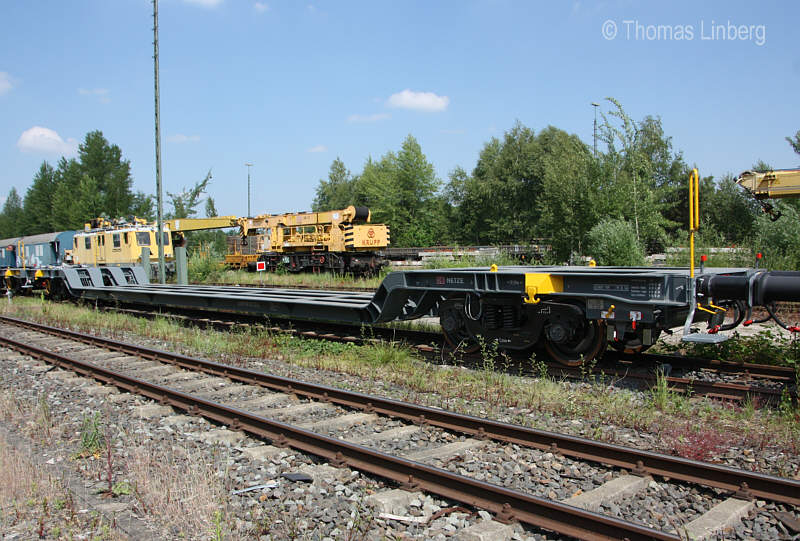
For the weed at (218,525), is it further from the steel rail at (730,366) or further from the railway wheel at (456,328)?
the steel rail at (730,366)

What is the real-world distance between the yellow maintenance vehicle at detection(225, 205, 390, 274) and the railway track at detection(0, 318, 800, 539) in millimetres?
18386

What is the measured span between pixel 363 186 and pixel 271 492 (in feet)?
201

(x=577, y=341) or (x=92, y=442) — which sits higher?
(x=577, y=341)

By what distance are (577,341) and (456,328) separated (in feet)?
6.34

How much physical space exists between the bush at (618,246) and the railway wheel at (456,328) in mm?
10098

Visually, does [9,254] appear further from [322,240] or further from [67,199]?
[67,199]

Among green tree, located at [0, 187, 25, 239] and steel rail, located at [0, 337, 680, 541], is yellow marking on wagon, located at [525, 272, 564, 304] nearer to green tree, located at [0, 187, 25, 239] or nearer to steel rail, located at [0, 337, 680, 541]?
steel rail, located at [0, 337, 680, 541]

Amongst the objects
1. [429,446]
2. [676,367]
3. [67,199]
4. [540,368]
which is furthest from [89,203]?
[429,446]

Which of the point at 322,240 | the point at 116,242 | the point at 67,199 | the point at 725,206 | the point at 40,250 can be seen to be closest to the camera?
the point at 116,242

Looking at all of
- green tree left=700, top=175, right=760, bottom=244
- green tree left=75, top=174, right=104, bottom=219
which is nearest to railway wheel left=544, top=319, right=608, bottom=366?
green tree left=700, top=175, right=760, bottom=244

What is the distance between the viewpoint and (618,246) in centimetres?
1739

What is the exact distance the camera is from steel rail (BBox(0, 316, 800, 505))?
13.2 feet

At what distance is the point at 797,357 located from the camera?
773cm

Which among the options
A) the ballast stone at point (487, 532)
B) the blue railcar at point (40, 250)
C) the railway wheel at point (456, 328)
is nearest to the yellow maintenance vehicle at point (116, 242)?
the blue railcar at point (40, 250)
